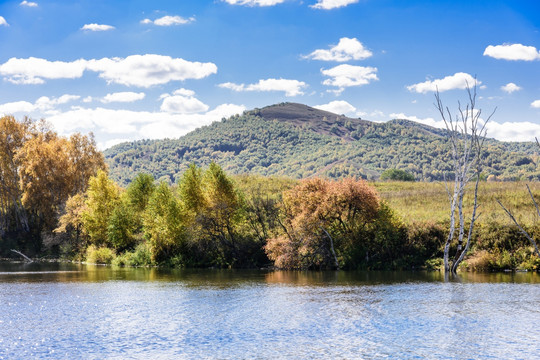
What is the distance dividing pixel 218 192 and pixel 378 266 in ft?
66.2

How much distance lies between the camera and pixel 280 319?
2702 centimetres

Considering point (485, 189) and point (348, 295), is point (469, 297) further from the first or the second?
point (485, 189)

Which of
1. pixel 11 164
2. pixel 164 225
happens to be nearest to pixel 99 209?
pixel 164 225

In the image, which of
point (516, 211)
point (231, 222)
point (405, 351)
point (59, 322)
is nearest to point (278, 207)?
point (231, 222)

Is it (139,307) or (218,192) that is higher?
(218,192)

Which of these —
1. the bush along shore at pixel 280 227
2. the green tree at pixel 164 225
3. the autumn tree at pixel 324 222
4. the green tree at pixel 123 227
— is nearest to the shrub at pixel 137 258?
the bush along shore at pixel 280 227

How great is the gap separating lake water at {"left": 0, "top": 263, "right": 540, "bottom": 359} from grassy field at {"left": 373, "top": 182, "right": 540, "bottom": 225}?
10617 mm

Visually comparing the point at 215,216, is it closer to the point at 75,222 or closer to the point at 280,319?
the point at 75,222

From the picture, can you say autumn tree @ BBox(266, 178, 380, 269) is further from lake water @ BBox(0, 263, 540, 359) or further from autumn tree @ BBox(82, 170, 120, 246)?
autumn tree @ BBox(82, 170, 120, 246)

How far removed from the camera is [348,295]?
112 feet

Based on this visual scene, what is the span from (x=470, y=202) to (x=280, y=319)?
1652 inches

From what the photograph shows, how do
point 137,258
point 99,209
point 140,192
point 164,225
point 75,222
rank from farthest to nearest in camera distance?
1. point 75,222
2. point 99,209
3. point 140,192
4. point 137,258
5. point 164,225

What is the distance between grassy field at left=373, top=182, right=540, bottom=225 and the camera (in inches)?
2085

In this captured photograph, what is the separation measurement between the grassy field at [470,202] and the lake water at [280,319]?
34.8 feet
